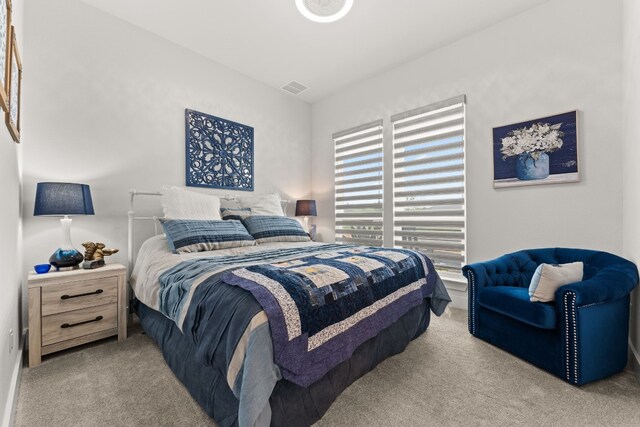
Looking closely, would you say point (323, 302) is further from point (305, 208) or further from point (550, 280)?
point (305, 208)

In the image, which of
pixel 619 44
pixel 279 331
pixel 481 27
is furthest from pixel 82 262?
pixel 619 44

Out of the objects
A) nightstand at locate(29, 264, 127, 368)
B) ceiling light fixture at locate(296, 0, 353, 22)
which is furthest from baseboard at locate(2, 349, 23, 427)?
ceiling light fixture at locate(296, 0, 353, 22)

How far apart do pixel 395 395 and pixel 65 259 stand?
255 centimetres

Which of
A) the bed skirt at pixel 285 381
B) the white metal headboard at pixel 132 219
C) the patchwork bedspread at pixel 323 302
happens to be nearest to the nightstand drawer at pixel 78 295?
the bed skirt at pixel 285 381

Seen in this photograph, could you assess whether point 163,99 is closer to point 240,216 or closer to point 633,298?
point 240,216

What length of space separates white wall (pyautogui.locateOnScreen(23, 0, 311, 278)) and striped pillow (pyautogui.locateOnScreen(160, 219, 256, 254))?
0.80 metres

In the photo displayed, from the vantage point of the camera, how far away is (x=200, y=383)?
1459mm

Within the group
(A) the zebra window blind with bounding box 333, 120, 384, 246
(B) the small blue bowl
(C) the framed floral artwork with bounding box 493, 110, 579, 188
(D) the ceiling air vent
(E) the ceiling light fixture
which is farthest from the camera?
(D) the ceiling air vent

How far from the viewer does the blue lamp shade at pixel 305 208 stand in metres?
4.11

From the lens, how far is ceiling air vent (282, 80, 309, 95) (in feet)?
13.3

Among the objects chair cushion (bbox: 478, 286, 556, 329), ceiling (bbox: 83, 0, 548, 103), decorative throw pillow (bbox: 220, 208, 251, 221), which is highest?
ceiling (bbox: 83, 0, 548, 103)

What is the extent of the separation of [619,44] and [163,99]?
4234 mm

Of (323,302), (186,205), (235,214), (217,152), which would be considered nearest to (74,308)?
(186,205)

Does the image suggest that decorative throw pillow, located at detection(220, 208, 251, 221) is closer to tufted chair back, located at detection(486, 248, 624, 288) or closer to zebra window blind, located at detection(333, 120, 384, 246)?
zebra window blind, located at detection(333, 120, 384, 246)
